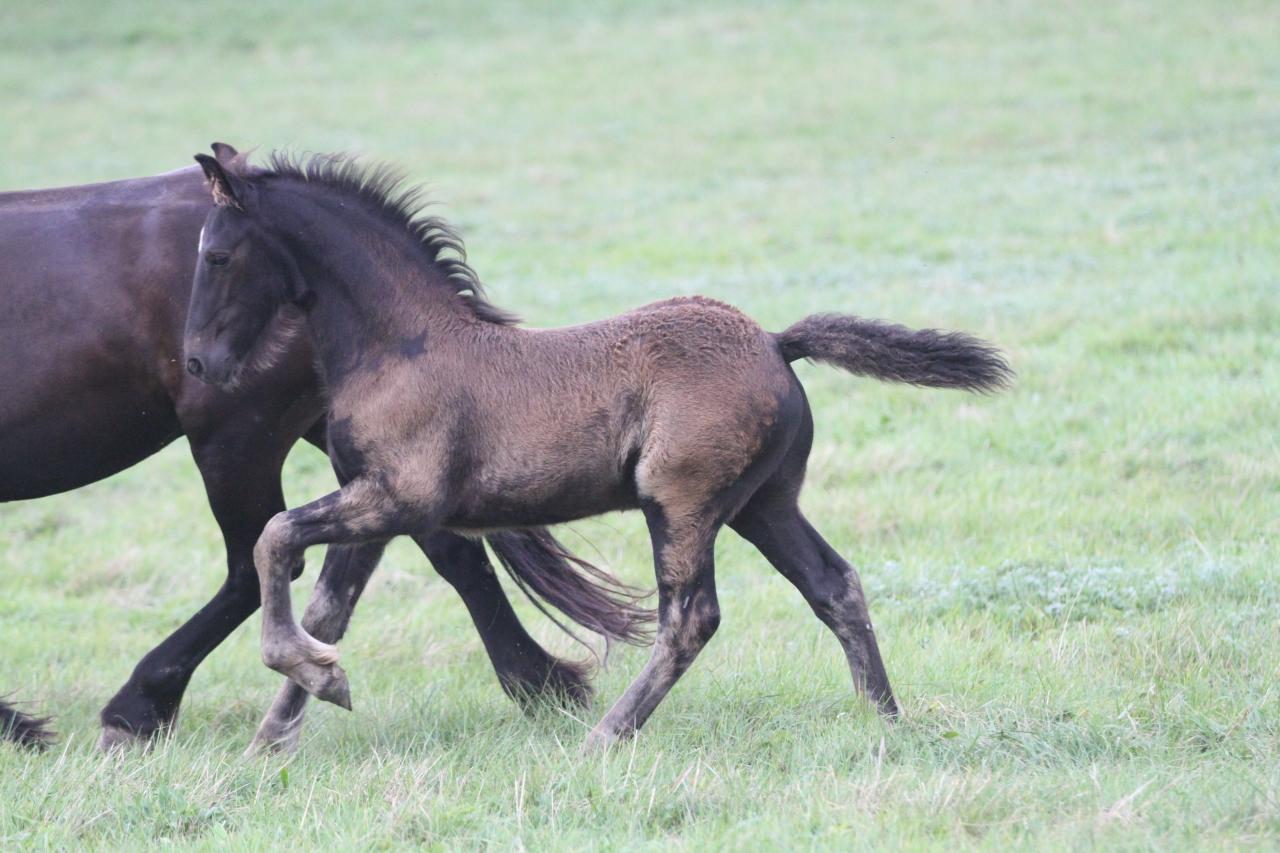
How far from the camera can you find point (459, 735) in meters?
4.69

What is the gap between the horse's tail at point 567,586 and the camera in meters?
5.38

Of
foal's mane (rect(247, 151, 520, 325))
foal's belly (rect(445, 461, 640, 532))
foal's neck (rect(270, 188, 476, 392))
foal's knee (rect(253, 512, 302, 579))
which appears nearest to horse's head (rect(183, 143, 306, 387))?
foal's neck (rect(270, 188, 476, 392))

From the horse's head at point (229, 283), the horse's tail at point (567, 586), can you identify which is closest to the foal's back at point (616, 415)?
the horse's head at point (229, 283)

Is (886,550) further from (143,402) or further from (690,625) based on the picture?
(143,402)

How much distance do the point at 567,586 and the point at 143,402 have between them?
64.5 inches

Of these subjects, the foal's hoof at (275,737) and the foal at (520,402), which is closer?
the foal at (520,402)

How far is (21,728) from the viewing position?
4805 mm

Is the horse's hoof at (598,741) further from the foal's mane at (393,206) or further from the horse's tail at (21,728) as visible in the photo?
the horse's tail at (21,728)

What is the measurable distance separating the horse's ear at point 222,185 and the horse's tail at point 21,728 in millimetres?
1839

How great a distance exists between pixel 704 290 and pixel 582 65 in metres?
14.5

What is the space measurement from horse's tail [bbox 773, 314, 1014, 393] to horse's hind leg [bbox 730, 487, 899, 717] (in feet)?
1.56

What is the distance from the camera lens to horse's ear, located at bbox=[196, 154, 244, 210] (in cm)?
432

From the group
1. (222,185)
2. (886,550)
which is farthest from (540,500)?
(886,550)

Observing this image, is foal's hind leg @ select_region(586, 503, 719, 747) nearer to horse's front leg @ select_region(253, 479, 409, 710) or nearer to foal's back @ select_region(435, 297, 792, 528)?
foal's back @ select_region(435, 297, 792, 528)
